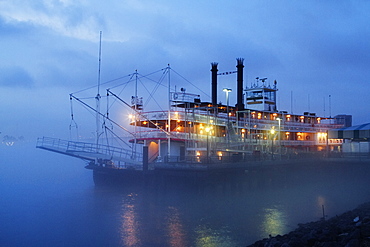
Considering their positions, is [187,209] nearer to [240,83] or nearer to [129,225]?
[129,225]

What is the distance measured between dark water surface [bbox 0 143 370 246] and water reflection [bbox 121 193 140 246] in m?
0.03

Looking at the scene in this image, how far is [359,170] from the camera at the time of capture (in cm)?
3725

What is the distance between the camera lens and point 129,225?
72.3ft

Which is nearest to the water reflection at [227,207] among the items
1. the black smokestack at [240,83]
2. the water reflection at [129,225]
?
the water reflection at [129,225]

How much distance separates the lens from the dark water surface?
1981 centimetres

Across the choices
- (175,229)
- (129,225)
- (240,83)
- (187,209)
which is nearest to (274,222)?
(175,229)

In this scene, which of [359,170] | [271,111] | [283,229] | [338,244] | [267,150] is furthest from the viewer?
[271,111]

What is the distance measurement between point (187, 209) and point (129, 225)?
4.77 m

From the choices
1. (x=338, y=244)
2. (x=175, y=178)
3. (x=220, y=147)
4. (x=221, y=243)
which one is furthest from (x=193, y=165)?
(x=338, y=244)

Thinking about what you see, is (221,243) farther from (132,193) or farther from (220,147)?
(220,147)

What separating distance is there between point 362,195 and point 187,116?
1798cm

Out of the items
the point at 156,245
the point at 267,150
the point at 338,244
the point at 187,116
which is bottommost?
the point at 156,245

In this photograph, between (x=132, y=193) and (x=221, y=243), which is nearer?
(x=221, y=243)

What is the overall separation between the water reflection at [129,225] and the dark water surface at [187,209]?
0.03m
